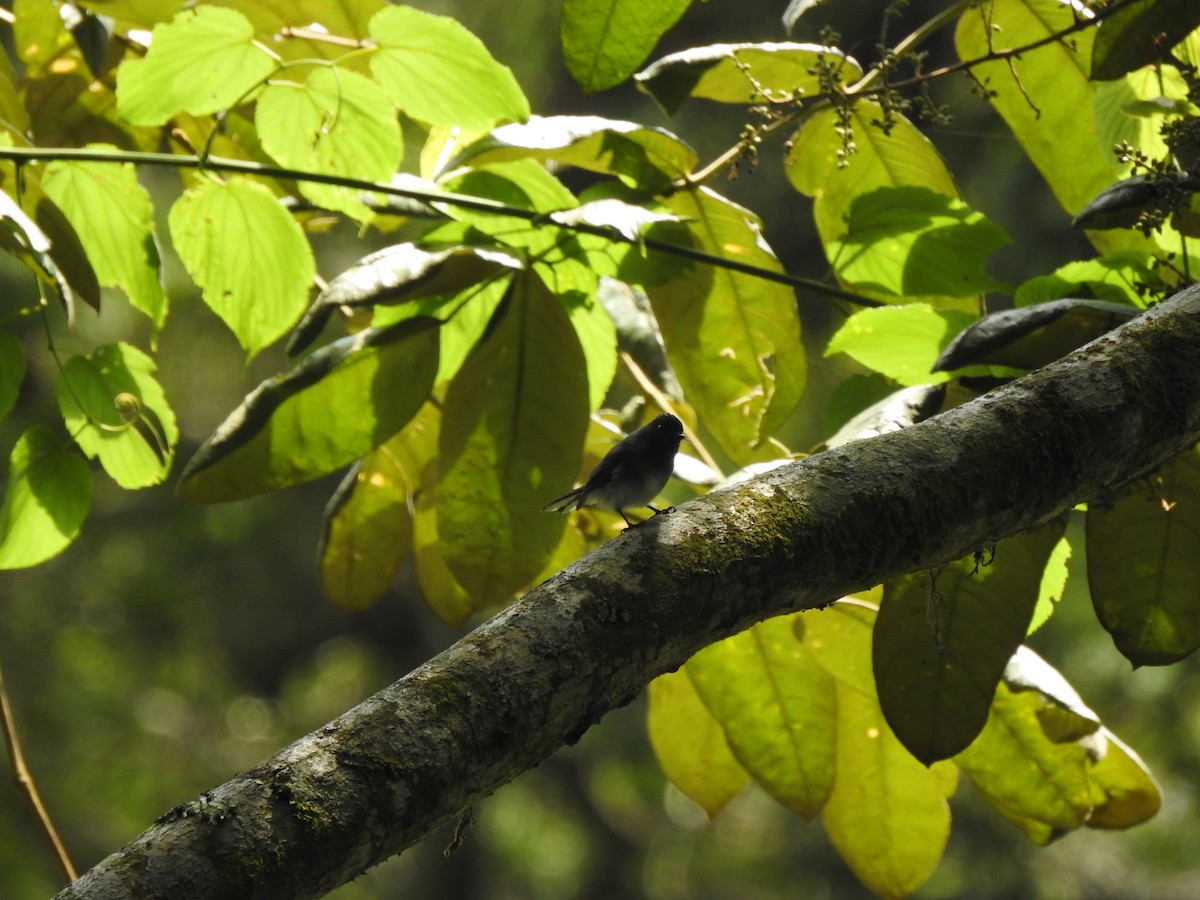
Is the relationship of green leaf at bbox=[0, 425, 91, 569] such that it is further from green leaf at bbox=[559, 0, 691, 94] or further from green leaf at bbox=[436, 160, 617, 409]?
green leaf at bbox=[559, 0, 691, 94]

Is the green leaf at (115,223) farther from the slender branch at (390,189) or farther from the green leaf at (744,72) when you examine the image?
the green leaf at (744,72)

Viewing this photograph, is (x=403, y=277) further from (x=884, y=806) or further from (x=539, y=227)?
(x=884, y=806)

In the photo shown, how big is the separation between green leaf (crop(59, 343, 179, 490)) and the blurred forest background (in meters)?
5.98

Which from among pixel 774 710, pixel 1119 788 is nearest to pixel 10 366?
pixel 774 710

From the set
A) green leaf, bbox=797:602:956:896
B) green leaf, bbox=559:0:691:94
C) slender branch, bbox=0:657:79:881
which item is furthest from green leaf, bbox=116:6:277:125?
green leaf, bbox=797:602:956:896

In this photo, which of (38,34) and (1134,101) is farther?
(38,34)

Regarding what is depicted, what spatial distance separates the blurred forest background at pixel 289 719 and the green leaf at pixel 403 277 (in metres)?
6.31

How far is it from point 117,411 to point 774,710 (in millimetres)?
991

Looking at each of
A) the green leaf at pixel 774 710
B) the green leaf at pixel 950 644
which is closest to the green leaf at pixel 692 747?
the green leaf at pixel 774 710

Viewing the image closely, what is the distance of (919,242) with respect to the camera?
5.09 ft

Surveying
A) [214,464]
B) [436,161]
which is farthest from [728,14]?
[214,464]

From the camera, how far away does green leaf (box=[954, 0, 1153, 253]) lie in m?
1.70

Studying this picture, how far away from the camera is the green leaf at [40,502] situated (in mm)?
1498

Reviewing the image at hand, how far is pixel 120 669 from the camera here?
9758 mm
